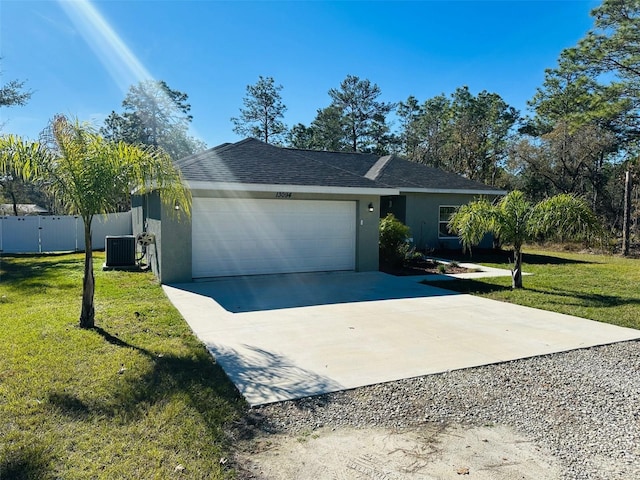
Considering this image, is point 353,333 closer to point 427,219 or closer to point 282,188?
point 282,188

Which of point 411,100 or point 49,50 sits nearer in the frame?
point 49,50

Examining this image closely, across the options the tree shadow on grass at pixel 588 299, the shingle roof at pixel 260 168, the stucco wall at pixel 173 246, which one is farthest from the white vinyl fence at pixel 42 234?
the tree shadow on grass at pixel 588 299

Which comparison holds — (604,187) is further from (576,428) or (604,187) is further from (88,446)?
(88,446)

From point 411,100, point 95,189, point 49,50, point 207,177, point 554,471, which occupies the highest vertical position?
point 411,100

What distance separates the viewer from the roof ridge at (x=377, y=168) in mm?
18266

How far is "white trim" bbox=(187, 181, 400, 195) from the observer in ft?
32.4

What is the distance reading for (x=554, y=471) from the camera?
2850 mm

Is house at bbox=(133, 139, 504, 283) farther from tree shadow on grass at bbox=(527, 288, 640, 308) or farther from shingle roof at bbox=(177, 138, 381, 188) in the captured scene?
tree shadow on grass at bbox=(527, 288, 640, 308)

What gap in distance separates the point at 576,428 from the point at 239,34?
546 inches

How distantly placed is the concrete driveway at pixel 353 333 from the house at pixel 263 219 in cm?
132

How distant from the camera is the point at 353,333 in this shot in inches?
239

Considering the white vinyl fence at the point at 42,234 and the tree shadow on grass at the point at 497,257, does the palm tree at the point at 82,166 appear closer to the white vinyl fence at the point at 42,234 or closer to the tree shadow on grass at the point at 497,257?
the white vinyl fence at the point at 42,234

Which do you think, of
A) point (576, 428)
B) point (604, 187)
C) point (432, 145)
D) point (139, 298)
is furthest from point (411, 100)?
point (576, 428)

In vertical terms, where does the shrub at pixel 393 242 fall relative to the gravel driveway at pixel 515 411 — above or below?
above
